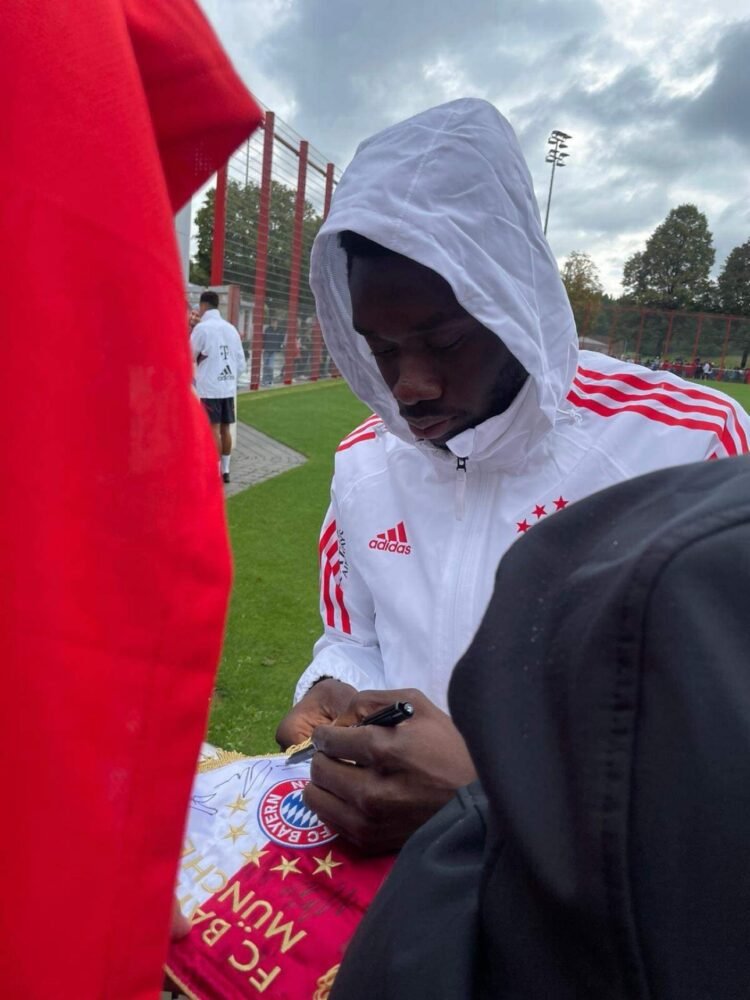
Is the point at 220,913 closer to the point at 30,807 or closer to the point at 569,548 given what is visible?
the point at 30,807

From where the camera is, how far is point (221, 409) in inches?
343

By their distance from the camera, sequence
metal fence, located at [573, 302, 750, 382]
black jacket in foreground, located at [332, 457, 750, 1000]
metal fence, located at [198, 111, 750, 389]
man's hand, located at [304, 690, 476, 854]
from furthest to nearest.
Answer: metal fence, located at [573, 302, 750, 382]
metal fence, located at [198, 111, 750, 389]
man's hand, located at [304, 690, 476, 854]
black jacket in foreground, located at [332, 457, 750, 1000]

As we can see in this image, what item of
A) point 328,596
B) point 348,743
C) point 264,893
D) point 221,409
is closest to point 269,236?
point 221,409

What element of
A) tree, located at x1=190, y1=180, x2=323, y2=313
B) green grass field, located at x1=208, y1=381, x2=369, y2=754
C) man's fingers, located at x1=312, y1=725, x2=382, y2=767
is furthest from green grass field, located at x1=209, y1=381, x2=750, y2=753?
tree, located at x1=190, y1=180, x2=323, y2=313

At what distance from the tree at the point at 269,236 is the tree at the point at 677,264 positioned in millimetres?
49485

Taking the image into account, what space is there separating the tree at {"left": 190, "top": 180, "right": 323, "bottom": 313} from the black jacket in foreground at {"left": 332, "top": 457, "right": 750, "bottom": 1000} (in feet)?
54.1

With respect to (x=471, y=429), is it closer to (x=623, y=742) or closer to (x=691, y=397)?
(x=691, y=397)

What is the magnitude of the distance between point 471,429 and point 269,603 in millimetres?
3451

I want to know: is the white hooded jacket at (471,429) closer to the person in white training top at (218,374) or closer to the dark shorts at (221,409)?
the person in white training top at (218,374)

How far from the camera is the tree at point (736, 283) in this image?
195ft

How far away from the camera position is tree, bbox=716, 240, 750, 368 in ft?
195

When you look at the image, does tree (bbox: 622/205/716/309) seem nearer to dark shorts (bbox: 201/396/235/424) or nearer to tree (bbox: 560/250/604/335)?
tree (bbox: 560/250/604/335)

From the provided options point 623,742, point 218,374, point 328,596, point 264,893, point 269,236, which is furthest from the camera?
point 269,236

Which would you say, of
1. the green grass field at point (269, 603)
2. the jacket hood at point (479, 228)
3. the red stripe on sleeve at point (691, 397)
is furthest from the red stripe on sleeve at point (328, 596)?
the green grass field at point (269, 603)
